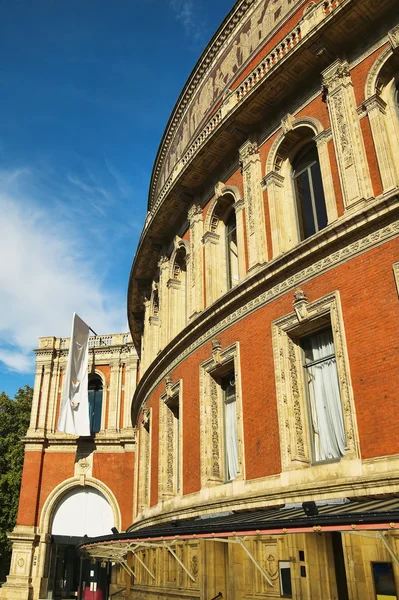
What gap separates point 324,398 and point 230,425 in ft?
12.5

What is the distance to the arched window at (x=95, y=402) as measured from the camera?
36344 millimetres

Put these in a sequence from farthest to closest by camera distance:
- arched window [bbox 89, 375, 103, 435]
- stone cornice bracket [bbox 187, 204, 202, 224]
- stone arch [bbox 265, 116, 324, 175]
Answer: arched window [bbox 89, 375, 103, 435], stone cornice bracket [bbox 187, 204, 202, 224], stone arch [bbox 265, 116, 324, 175]

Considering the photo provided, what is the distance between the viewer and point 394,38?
12672 millimetres

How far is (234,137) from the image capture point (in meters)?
17.0

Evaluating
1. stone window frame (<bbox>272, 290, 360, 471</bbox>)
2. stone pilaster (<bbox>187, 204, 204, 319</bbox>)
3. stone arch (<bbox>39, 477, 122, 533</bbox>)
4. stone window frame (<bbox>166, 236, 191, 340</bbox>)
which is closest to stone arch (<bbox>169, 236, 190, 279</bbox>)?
stone window frame (<bbox>166, 236, 191, 340</bbox>)

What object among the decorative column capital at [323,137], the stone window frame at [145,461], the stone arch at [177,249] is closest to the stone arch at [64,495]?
the stone window frame at [145,461]

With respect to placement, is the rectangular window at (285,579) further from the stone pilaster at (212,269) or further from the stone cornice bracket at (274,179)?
the stone cornice bracket at (274,179)

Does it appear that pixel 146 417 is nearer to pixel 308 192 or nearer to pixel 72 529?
pixel 308 192

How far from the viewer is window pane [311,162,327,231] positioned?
14.1 metres

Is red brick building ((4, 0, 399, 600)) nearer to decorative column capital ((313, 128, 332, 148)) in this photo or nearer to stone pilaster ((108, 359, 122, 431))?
decorative column capital ((313, 128, 332, 148))

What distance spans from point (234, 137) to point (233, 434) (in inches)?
329

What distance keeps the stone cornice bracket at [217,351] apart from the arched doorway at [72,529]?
21.0 meters

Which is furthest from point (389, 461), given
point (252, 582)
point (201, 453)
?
point (201, 453)

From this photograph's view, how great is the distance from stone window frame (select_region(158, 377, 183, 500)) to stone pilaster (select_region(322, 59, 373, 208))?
331 inches
